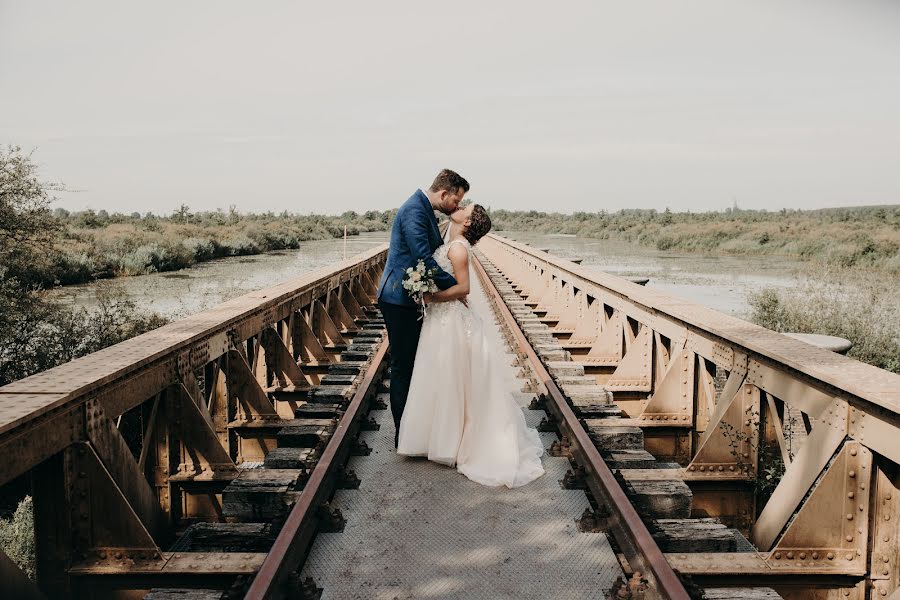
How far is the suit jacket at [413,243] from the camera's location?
505 centimetres

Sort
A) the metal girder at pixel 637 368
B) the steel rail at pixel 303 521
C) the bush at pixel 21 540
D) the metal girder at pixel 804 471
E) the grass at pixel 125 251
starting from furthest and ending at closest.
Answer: the grass at pixel 125 251 → the metal girder at pixel 637 368 → the bush at pixel 21 540 → the metal girder at pixel 804 471 → the steel rail at pixel 303 521

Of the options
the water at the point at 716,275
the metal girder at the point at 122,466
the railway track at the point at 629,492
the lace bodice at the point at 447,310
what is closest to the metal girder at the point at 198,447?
the metal girder at the point at 122,466

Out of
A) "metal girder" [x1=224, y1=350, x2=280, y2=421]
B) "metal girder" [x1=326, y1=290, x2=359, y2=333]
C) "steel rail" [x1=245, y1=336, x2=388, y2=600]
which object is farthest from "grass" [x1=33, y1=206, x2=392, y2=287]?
"steel rail" [x1=245, y1=336, x2=388, y2=600]

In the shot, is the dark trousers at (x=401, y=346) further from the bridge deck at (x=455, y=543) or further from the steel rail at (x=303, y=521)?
the bridge deck at (x=455, y=543)

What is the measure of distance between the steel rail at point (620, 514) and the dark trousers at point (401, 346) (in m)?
1.23

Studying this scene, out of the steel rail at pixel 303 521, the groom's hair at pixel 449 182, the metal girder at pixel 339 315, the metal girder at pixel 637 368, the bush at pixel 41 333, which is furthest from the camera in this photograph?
the metal girder at pixel 339 315

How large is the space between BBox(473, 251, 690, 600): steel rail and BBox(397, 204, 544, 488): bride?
33 centimetres

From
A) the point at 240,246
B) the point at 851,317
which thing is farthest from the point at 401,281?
the point at 240,246

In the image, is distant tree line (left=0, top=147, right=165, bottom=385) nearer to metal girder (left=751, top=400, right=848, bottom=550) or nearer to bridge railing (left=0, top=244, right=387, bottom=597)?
bridge railing (left=0, top=244, right=387, bottom=597)

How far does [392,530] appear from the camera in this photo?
13.5ft

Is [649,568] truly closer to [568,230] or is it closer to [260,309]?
[260,309]

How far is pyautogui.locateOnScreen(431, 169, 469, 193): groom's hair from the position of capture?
4.96 m

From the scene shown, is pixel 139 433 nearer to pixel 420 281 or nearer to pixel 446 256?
pixel 420 281

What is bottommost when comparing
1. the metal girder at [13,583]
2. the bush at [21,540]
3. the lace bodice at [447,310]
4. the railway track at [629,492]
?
the bush at [21,540]
